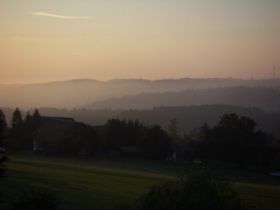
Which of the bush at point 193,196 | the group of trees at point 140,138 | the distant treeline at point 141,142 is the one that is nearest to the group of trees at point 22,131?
the distant treeline at point 141,142

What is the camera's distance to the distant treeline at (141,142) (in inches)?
3406

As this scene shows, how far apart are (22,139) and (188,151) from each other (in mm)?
28029

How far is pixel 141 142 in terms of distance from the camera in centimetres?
8962

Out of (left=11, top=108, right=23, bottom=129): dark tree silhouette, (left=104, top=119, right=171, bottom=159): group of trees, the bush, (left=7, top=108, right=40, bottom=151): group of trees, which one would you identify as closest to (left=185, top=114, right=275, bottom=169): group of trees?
(left=104, top=119, right=171, bottom=159): group of trees

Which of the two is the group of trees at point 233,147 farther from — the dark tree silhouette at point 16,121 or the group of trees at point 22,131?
the dark tree silhouette at point 16,121

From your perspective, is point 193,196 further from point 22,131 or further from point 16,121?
point 16,121

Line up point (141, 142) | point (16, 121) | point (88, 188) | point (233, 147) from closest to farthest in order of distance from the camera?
point (88, 188) → point (233, 147) → point (141, 142) → point (16, 121)

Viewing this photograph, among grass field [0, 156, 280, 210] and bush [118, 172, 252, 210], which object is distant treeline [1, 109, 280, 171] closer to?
grass field [0, 156, 280, 210]

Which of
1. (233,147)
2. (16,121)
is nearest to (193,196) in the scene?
(233,147)

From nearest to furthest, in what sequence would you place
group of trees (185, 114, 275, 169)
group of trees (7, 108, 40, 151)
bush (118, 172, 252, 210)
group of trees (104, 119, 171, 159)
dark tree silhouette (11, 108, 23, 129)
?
bush (118, 172, 252, 210) → group of trees (185, 114, 275, 169) → group of trees (104, 119, 171, 159) → group of trees (7, 108, 40, 151) → dark tree silhouette (11, 108, 23, 129)

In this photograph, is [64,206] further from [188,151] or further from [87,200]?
[188,151]

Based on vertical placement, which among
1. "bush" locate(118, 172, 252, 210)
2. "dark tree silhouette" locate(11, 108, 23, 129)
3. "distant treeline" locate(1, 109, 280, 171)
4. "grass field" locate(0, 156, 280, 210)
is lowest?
"grass field" locate(0, 156, 280, 210)

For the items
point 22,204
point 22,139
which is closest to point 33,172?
point 22,204

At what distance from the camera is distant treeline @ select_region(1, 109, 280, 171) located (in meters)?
86.5
